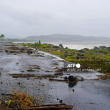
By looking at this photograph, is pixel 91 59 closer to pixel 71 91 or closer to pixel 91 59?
pixel 91 59

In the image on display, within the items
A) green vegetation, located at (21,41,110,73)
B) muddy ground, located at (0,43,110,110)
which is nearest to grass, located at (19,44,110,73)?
green vegetation, located at (21,41,110,73)

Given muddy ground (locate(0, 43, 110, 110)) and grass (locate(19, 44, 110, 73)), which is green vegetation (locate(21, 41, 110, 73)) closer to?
grass (locate(19, 44, 110, 73))

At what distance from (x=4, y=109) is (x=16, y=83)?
5.54 meters

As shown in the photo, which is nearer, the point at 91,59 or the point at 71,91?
the point at 71,91

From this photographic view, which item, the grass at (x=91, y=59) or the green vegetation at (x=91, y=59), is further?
the grass at (x=91, y=59)

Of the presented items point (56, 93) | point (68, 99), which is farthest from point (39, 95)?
point (68, 99)

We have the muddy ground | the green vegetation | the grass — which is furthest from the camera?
the grass

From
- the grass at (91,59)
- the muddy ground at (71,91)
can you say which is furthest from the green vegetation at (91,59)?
the muddy ground at (71,91)

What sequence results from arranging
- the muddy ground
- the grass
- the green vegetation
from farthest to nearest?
1. the grass
2. the green vegetation
3. the muddy ground

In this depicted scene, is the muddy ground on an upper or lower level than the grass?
lower

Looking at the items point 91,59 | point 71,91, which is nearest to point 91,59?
point 91,59

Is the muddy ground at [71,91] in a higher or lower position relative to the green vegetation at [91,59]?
lower

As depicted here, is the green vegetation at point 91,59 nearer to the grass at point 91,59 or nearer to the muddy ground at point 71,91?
the grass at point 91,59

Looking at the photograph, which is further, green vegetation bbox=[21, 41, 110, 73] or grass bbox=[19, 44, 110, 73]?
grass bbox=[19, 44, 110, 73]
